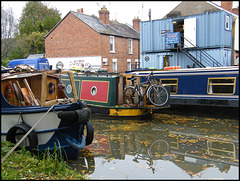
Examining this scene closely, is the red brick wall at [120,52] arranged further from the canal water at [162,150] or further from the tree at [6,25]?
the canal water at [162,150]

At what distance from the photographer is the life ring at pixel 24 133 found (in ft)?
18.1

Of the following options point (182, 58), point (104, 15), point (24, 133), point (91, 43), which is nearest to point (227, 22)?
point (182, 58)

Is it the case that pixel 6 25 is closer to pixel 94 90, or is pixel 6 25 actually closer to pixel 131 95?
pixel 94 90

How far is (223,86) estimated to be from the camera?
10609mm

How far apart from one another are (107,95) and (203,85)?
406cm

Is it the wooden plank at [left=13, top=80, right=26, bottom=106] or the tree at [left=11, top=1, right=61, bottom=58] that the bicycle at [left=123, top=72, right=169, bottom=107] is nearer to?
the wooden plank at [left=13, top=80, right=26, bottom=106]

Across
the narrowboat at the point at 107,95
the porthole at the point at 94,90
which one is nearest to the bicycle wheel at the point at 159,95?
the narrowboat at the point at 107,95

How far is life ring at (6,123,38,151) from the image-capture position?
5502 mm

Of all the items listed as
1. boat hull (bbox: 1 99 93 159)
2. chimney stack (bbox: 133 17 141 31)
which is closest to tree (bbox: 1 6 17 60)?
boat hull (bbox: 1 99 93 159)

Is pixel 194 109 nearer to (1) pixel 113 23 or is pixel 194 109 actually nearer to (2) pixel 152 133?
(2) pixel 152 133

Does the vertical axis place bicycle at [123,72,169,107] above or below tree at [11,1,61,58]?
below

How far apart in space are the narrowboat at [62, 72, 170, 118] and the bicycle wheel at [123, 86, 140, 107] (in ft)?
0.68

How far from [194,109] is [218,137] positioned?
12.8ft

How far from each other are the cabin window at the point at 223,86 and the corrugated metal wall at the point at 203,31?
625 cm
